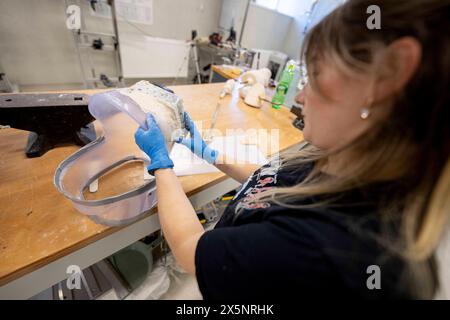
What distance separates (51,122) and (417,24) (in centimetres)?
86

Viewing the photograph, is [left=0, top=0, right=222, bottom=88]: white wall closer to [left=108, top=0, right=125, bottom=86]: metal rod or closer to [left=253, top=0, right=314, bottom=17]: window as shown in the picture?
[left=108, top=0, right=125, bottom=86]: metal rod

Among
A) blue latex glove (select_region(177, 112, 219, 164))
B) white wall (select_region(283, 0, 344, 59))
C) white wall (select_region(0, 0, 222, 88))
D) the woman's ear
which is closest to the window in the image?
white wall (select_region(283, 0, 344, 59))

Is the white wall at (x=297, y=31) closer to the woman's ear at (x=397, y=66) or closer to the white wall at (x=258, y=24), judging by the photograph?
the white wall at (x=258, y=24)

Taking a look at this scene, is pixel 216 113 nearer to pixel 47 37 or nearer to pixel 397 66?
pixel 397 66

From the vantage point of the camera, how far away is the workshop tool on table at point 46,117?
0.54 m

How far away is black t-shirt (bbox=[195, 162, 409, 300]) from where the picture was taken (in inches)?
10.3

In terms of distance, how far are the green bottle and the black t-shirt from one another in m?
1.12

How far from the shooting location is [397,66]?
27 centimetres

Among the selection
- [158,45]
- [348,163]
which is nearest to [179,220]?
[348,163]

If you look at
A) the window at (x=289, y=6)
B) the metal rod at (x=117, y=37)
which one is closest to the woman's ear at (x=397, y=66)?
the metal rod at (x=117, y=37)

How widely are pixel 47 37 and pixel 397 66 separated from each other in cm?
293

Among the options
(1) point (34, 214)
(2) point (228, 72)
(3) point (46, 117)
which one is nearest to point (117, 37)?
(2) point (228, 72)

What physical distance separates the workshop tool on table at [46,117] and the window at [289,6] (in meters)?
3.77

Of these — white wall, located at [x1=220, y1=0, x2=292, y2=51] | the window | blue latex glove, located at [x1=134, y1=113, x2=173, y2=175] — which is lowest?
blue latex glove, located at [x1=134, y1=113, x2=173, y2=175]
